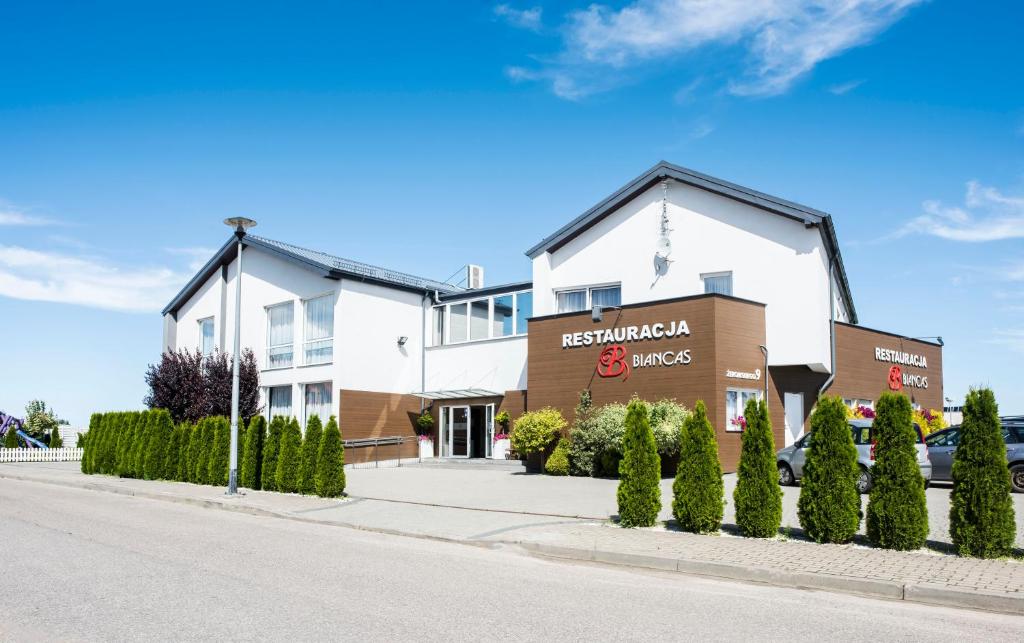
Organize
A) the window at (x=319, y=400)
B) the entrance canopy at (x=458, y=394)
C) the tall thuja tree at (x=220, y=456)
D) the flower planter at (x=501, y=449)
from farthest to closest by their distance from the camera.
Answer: the window at (x=319, y=400) → the entrance canopy at (x=458, y=394) → the flower planter at (x=501, y=449) → the tall thuja tree at (x=220, y=456)

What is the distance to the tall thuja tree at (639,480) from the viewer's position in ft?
40.6

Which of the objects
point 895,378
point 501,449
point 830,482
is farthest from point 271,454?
point 895,378

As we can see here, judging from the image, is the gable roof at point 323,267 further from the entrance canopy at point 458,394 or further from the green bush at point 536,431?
the green bush at point 536,431

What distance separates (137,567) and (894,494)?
893 centimetres

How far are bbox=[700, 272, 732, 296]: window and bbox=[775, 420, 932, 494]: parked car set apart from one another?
7.46 meters

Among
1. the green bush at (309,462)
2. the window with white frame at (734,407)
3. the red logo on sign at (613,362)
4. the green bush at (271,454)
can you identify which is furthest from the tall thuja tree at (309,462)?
the window with white frame at (734,407)

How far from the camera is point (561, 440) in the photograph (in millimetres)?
23812

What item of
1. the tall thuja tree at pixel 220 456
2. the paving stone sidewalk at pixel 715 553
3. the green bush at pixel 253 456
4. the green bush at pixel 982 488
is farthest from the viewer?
the tall thuja tree at pixel 220 456

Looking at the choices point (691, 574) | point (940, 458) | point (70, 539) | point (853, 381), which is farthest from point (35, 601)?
point (853, 381)

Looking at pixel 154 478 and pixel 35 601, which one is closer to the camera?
pixel 35 601

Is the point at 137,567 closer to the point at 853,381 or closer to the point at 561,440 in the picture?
the point at 561,440

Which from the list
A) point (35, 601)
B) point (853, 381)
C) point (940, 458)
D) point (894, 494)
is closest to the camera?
point (35, 601)

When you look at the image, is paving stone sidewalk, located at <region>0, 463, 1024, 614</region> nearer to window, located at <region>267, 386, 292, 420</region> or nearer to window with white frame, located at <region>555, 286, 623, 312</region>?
window with white frame, located at <region>555, 286, 623, 312</region>

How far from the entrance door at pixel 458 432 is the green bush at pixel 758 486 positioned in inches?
794
